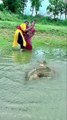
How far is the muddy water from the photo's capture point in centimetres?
787

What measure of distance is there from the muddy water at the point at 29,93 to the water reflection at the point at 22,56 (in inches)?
8.6

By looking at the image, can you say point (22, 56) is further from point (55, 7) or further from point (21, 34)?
point (55, 7)

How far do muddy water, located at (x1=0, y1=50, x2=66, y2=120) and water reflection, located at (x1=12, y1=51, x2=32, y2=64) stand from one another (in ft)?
0.71

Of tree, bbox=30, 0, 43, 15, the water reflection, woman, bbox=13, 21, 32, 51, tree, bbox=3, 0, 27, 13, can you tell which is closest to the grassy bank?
woman, bbox=13, 21, 32, 51

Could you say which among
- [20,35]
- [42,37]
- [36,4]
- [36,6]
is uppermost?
[20,35]

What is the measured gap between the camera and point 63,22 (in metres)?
29.2

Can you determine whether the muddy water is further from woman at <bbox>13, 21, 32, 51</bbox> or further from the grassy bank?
the grassy bank

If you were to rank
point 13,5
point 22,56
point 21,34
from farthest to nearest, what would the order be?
point 13,5 < point 21,34 < point 22,56

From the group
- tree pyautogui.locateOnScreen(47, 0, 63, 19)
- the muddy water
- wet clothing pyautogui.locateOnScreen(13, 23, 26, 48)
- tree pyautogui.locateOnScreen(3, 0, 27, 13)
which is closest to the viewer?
the muddy water

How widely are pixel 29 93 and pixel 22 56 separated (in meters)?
5.88

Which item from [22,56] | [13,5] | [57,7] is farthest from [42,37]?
[57,7]

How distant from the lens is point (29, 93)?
934 cm

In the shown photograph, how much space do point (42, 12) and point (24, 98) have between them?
25322 mm

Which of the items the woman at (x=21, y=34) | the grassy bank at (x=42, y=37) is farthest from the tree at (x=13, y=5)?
the woman at (x=21, y=34)
